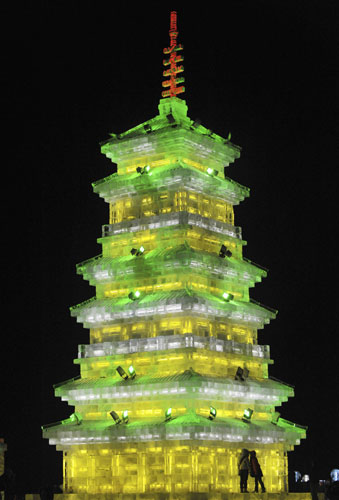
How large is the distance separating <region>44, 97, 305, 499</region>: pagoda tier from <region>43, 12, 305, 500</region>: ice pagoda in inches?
2.3

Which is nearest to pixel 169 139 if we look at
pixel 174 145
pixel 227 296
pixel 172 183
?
pixel 174 145

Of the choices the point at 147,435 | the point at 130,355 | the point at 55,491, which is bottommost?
the point at 55,491

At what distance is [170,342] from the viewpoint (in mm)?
39969

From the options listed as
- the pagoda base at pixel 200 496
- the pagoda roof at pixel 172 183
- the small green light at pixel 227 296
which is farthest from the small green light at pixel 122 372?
the pagoda roof at pixel 172 183

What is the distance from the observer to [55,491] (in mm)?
43000

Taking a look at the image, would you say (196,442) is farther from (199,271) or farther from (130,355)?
(199,271)

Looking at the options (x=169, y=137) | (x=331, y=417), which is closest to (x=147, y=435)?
(x=169, y=137)

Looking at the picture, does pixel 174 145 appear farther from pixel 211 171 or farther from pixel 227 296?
pixel 227 296

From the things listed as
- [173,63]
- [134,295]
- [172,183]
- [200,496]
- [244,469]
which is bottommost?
[200,496]

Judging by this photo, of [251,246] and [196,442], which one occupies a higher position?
[251,246]

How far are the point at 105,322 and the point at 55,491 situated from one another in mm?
8626

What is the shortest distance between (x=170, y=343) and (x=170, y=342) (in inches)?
1.8

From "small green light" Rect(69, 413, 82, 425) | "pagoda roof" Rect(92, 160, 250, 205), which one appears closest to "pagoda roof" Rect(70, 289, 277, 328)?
"small green light" Rect(69, 413, 82, 425)

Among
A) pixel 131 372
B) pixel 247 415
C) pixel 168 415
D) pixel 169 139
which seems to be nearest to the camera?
pixel 168 415
